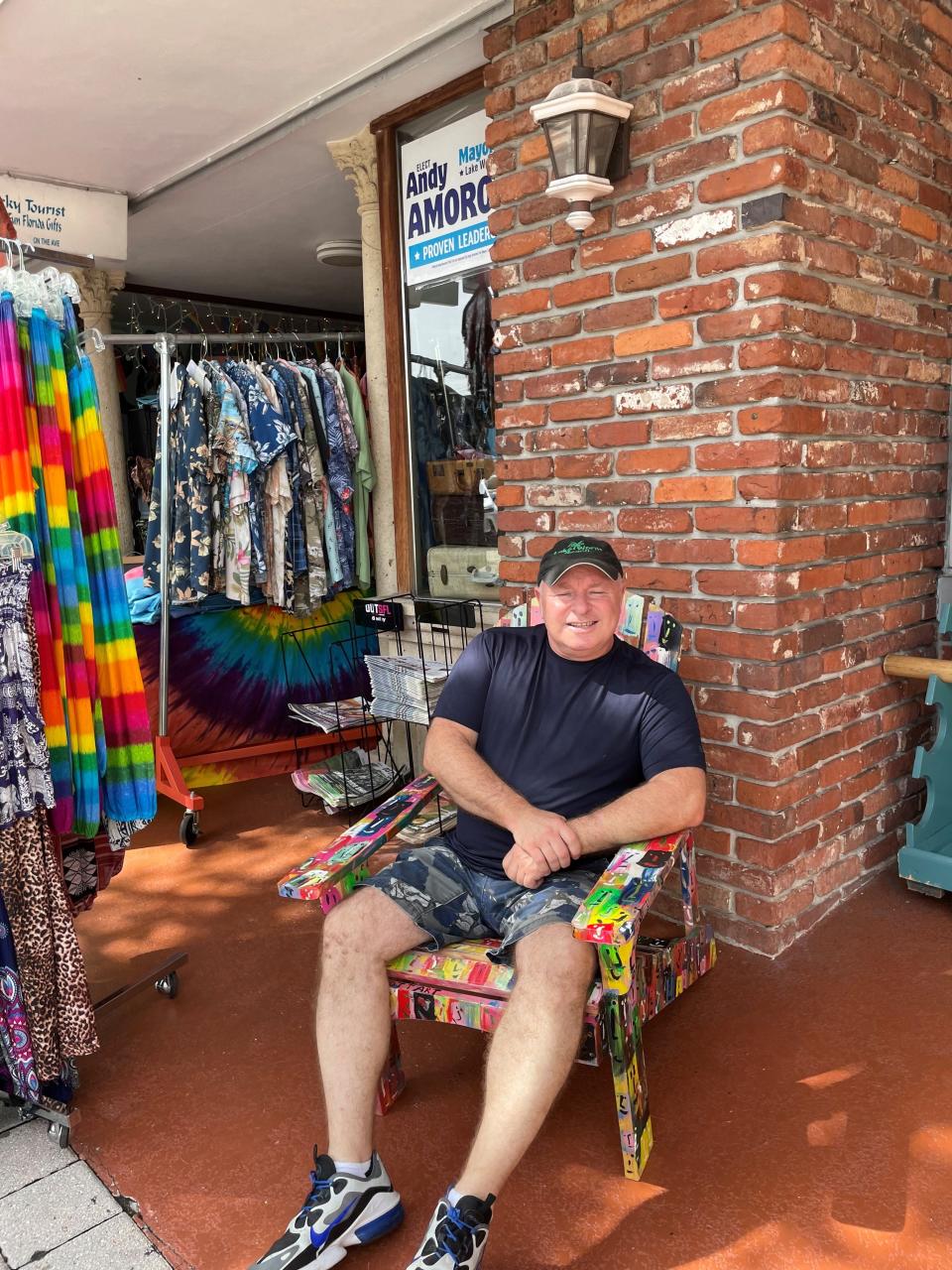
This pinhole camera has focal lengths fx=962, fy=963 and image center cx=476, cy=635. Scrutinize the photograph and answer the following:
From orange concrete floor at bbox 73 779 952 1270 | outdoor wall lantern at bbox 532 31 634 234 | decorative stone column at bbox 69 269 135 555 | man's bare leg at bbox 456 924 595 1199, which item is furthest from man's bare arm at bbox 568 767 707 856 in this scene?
decorative stone column at bbox 69 269 135 555

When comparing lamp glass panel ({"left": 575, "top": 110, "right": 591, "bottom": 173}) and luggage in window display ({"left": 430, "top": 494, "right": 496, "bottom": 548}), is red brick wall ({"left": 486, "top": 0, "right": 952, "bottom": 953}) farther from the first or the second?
luggage in window display ({"left": 430, "top": 494, "right": 496, "bottom": 548})

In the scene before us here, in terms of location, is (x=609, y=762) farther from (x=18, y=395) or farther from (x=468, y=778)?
(x=18, y=395)

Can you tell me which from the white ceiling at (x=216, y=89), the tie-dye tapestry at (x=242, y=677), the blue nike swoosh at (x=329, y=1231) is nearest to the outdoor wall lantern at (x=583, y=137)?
the white ceiling at (x=216, y=89)

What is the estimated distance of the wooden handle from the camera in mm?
2766

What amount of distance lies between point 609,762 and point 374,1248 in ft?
3.32

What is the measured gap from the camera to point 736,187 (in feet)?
7.79

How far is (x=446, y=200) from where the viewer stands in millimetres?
3824

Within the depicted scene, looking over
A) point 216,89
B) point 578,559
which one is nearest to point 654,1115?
point 578,559

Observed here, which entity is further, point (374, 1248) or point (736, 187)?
point (736, 187)

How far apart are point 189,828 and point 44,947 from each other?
167 centimetres

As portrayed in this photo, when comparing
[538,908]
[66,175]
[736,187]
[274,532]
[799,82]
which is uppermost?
[66,175]

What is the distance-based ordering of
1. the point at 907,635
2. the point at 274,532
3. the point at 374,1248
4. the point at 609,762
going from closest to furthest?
1. the point at 374,1248
2. the point at 609,762
3. the point at 907,635
4. the point at 274,532

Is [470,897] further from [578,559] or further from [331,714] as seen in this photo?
[331,714]

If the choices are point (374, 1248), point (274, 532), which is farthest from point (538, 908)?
point (274, 532)
